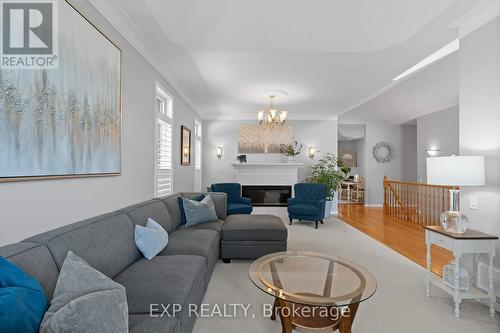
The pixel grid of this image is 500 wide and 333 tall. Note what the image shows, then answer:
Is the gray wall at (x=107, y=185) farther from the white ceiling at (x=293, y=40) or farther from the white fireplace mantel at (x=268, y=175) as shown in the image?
the white fireplace mantel at (x=268, y=175)

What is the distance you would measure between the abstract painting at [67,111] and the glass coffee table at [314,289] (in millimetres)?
1704

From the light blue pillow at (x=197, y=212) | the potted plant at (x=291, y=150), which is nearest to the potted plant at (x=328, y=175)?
the potted plant at (x=291, y=150)

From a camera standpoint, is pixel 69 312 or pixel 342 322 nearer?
pixel 69 312

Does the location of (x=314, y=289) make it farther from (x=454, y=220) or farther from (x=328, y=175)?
(x=328, y=175)

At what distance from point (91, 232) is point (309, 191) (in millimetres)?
4966

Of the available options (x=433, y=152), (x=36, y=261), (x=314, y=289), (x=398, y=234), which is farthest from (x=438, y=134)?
(x=36, y=261)

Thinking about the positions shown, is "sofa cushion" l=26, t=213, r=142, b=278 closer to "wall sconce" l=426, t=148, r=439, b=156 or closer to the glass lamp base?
the glass lamp base

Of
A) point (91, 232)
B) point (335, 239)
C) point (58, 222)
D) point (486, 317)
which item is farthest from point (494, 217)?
point (58, 222)

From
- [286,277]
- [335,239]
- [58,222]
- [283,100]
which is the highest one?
[283,100]

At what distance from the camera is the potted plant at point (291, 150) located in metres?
7.19

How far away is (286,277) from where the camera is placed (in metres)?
2.01

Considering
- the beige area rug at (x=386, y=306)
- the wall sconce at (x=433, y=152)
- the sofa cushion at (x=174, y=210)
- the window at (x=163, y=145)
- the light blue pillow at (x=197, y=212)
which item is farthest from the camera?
the wall sconce at (x=433, y=152)

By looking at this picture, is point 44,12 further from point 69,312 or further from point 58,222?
point 69,312

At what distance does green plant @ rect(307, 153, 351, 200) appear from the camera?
6.72 metres
